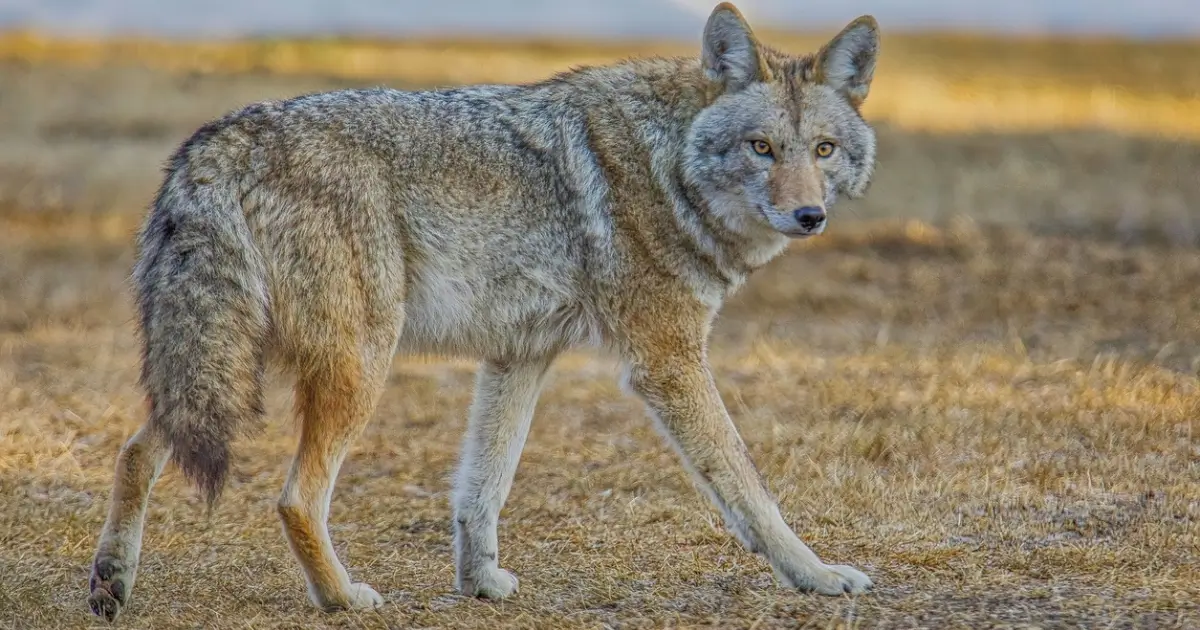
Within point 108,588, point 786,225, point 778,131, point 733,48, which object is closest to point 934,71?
point 733,48

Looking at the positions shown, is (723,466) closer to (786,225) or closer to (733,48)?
(786,225)

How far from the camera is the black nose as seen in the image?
209 inches

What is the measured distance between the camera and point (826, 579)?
5.09m

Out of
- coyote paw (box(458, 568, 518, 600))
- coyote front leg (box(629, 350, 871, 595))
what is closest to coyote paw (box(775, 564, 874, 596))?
coyote front leg (box(629, 350, 871, 595))

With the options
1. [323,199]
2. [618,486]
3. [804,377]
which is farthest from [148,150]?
[323,199]

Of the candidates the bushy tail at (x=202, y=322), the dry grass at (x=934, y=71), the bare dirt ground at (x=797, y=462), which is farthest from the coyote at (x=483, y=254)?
the dry grass at (x=934, y=71)

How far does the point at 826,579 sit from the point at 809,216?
4.39ft

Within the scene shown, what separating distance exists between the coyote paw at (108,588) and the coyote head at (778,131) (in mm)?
2606

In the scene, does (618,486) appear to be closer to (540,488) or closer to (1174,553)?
(540,488)

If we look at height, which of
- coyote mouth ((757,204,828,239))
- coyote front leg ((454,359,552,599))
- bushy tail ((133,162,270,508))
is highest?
coyote mouth ((757,204,828,239))

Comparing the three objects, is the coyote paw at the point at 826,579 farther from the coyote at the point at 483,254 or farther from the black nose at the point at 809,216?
the black nose at the point at 809,216

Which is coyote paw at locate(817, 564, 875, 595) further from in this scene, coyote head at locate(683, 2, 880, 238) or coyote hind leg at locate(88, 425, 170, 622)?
coyote hind leg at locate(88, 425, 170, 622)

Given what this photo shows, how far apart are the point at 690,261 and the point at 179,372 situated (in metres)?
1.97

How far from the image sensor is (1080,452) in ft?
23.4
